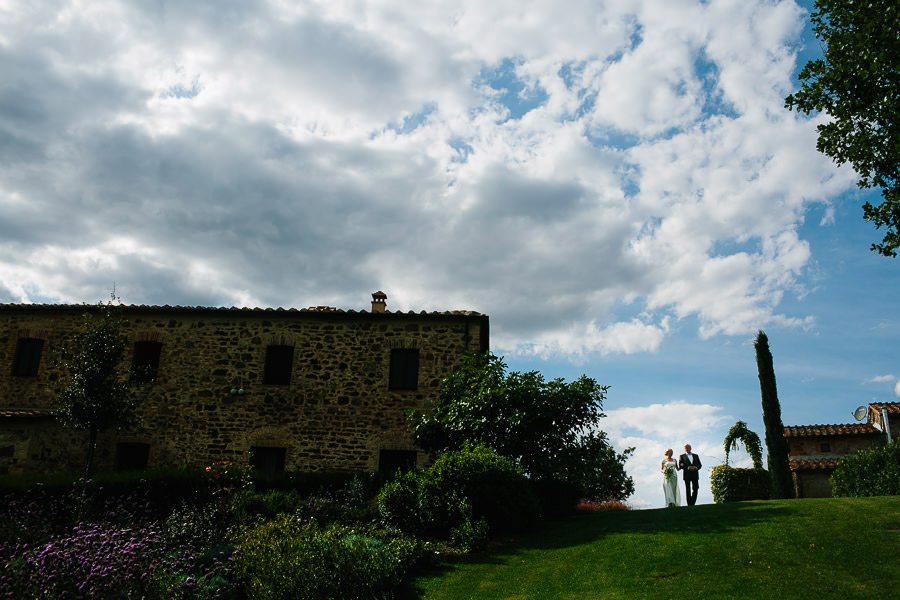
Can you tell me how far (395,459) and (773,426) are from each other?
13.3 metres

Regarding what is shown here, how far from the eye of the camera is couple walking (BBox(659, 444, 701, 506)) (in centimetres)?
1573

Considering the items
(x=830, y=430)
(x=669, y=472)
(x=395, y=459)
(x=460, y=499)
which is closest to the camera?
(x=460, y=499)

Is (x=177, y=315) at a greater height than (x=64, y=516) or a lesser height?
greater

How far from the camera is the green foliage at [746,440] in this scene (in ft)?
78.2

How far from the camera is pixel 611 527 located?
11.8m

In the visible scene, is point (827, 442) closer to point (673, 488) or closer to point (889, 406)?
point (889, 406)

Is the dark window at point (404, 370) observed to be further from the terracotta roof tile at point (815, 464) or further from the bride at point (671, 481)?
the terracotta roof tile at point (815, 464)

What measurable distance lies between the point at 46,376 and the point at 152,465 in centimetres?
473

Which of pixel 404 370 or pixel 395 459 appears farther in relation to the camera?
pixel 404 370

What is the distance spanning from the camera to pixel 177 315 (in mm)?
18984

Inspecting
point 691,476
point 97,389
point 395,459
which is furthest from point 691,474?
point 97,389

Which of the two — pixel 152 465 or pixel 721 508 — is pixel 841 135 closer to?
pixel 721 508

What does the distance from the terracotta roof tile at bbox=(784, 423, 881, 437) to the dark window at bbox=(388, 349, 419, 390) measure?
1691 centimetres

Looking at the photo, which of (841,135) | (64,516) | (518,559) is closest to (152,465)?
(64,516)
